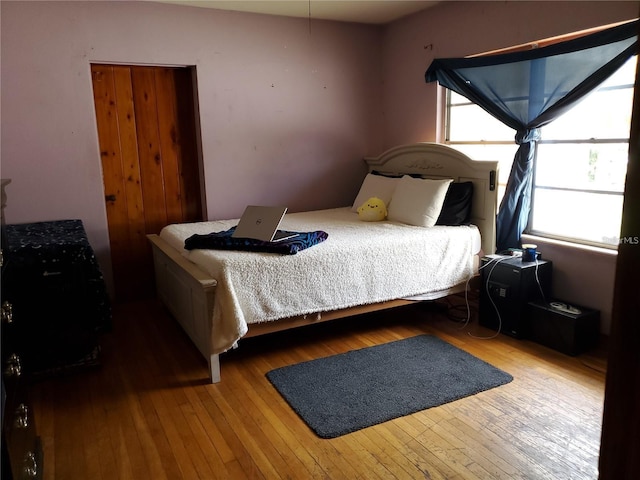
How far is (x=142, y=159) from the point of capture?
402 cm

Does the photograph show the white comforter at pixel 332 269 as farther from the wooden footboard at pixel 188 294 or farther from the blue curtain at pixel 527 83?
the blue curtain at pixel 527 83

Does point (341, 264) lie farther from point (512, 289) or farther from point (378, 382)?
point (512, 289)

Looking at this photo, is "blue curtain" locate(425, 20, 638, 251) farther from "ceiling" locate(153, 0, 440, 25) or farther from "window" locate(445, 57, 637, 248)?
"ceiling" locate(153, 0, 440, 25)

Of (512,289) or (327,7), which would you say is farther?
(327,7)

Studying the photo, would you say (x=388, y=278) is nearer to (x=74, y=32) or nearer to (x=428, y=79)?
(x=428, y=79)

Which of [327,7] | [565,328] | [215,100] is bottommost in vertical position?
[565,328]

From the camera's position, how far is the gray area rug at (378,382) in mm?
2385

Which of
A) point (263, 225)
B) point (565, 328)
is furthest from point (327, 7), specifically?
point (565, 328)

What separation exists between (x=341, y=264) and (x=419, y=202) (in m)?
0.95

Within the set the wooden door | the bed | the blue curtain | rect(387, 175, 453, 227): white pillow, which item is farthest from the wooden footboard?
the blue curtain

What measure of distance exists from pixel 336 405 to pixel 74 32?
3.10 m

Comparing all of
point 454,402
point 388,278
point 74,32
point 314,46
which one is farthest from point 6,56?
point 454,402

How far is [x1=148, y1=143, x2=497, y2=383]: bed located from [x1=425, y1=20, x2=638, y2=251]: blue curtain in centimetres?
16

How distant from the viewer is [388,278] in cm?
317
